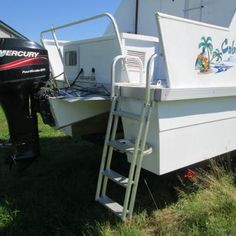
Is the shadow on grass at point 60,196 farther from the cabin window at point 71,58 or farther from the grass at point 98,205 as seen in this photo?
the cabin window at point 71,58

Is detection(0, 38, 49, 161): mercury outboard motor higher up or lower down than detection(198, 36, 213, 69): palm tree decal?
lower down

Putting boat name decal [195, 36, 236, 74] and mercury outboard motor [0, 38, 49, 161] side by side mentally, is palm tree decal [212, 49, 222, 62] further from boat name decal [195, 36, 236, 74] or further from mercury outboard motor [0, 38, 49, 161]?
mercury outboard motor [0, 38, 49, 161]

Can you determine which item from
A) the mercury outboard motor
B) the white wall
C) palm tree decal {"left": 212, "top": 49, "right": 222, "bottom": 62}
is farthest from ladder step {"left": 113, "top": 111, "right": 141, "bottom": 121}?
the white wall

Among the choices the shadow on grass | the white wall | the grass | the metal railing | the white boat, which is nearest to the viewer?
the metal railing

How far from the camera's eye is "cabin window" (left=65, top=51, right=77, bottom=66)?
3941 mm

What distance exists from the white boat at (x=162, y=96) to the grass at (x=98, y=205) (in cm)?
31

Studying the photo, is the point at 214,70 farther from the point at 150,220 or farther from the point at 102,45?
the point at 150,220

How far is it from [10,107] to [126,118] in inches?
42.6

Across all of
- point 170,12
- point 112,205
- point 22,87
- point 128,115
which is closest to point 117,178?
point 112,205

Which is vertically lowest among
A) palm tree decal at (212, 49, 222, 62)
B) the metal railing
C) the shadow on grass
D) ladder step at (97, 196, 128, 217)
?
the shadow on grass

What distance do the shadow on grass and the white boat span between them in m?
0.42

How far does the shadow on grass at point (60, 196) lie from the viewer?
308 centimetres

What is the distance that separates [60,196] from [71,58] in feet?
5.14

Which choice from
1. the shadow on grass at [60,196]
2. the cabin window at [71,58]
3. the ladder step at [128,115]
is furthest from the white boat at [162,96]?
the shadow on grass at [60,196]
